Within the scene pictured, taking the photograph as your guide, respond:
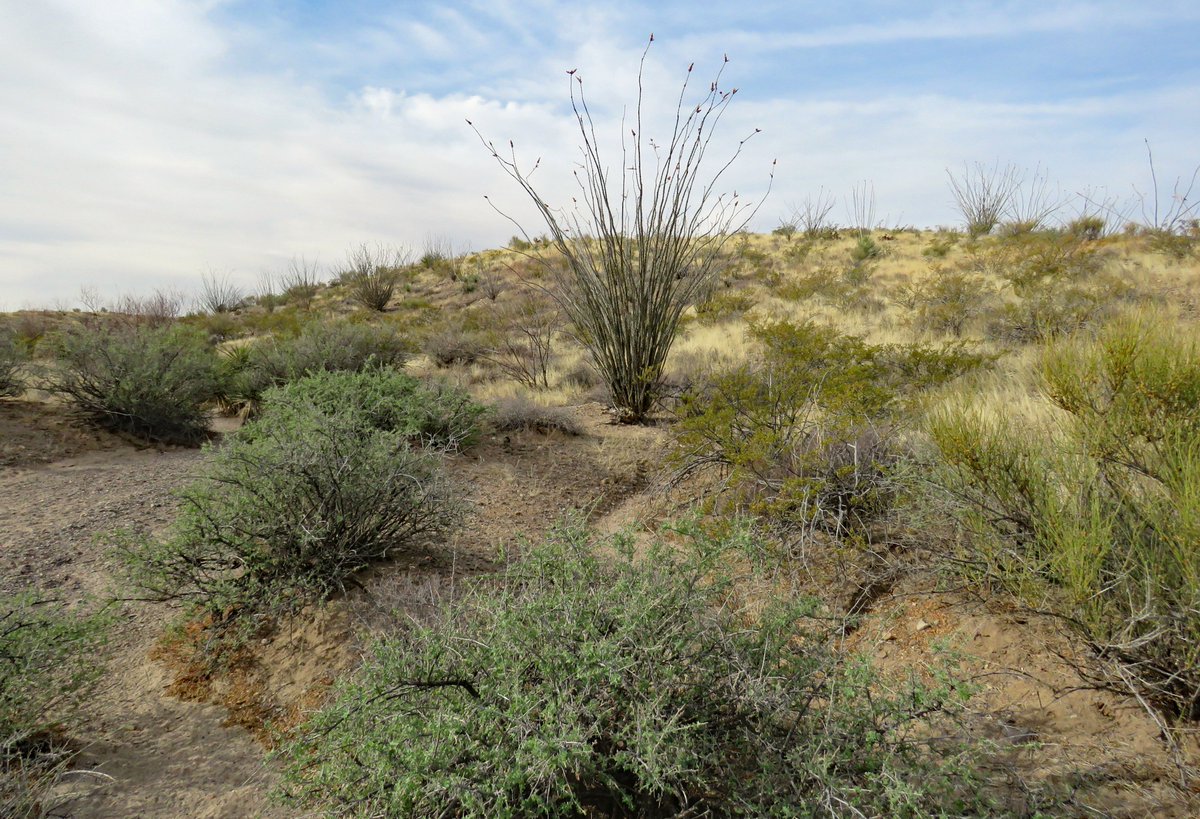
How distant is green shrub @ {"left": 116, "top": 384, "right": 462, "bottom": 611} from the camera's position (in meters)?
3.85

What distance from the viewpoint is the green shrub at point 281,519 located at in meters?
3.85

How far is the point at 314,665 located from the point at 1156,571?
3706mm

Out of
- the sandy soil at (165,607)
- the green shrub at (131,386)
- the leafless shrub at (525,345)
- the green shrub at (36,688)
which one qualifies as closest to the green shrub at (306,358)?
the green shrub at (131,386)

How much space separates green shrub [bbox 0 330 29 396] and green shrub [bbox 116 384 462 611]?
6.25m

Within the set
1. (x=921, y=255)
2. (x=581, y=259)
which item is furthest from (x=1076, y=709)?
(x=921, y=255)

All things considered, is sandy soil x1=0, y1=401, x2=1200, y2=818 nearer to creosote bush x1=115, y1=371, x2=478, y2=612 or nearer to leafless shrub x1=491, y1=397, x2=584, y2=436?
creosote bush x1=115, y1=371, x2=478, y2=612

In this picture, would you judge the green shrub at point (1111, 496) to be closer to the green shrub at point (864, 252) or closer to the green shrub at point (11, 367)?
the green shrub at point (11, 367)

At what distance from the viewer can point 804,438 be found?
4926 mm

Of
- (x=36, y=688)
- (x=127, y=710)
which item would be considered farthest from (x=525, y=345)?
(x=36, y=688)

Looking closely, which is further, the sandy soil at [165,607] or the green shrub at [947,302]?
the green shrub at [947,302]

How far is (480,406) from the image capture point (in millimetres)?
7211

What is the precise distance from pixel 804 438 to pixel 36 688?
14.2 ft

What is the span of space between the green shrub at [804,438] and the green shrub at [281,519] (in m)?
2.08

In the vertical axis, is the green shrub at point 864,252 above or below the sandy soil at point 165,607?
above
